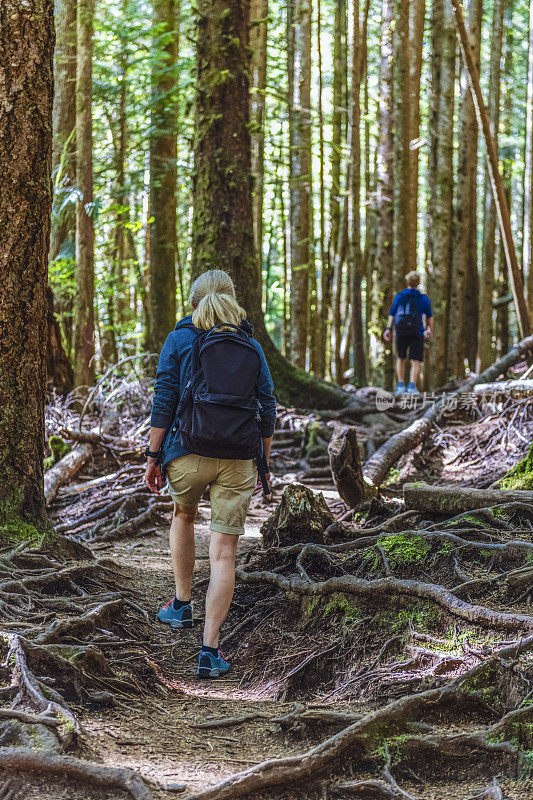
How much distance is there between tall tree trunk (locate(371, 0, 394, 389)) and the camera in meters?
16.8

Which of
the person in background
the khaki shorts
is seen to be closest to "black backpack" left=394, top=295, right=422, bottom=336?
the person in background

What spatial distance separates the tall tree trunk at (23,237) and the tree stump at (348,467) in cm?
291

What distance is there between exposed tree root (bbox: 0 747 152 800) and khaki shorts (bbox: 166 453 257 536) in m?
1.78

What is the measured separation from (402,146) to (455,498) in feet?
42.1

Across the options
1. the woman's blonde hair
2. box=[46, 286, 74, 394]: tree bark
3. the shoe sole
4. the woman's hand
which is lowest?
the shoe sole

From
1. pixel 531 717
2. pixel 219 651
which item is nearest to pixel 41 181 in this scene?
pixel 219 651

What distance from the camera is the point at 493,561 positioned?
4508 mm

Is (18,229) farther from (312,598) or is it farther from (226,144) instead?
(226,144)

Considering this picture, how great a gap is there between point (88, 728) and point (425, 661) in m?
1.57

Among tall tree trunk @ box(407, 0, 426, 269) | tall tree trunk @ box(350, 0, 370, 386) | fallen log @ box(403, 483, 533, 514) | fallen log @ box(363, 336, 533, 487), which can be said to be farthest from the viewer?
tall tree trunk @ box(350, 0, 370, 386)

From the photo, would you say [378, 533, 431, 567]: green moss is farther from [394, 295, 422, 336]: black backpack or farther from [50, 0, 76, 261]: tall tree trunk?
[394, 295, 422, 336]: black backpack

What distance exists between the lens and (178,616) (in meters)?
4.73

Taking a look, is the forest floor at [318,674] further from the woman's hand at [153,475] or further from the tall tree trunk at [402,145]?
the tall tree trunk at [402,145]

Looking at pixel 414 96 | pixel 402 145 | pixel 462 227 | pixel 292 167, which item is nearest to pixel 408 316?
pixel 462 227
